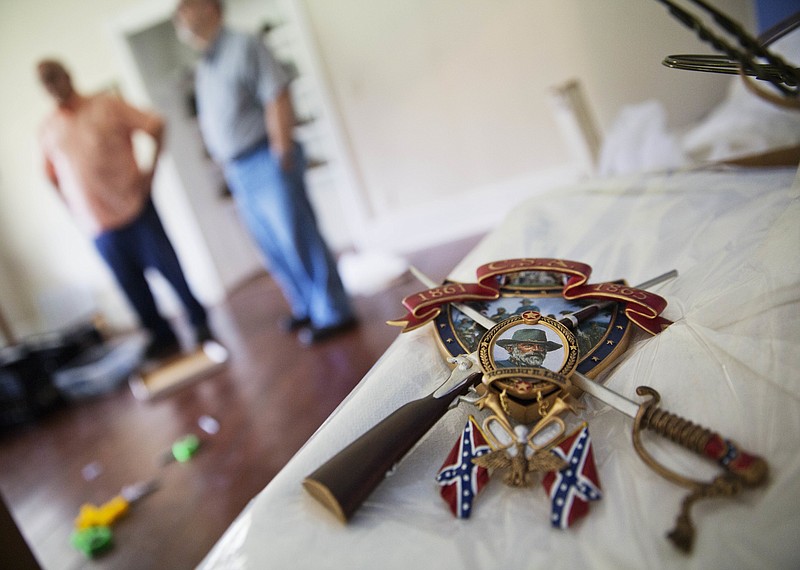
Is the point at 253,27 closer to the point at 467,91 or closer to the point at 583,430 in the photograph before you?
the point at 467,91

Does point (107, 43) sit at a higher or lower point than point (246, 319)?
higher

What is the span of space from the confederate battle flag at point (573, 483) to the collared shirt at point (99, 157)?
113 inches

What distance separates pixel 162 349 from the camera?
3.06 m

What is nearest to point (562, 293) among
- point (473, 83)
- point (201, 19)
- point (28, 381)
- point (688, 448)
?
point (688, 448)

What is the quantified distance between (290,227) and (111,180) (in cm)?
113

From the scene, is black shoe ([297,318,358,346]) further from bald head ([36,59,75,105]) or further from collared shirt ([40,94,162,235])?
bald head ([36,59,75,105])

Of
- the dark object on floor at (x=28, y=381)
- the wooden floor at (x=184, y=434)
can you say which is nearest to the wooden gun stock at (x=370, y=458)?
the wooden floor at (x=184, y=434)

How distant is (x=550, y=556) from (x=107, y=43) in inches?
169

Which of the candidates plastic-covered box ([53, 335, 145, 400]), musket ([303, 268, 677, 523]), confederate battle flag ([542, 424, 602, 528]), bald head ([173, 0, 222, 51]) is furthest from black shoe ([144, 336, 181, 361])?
confederate battle flag ([542, 424, 602, 528])

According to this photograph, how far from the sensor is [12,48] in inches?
142

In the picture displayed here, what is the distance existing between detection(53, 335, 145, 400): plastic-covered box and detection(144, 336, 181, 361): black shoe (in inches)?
1.9

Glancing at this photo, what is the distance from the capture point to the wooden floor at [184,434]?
1462mm

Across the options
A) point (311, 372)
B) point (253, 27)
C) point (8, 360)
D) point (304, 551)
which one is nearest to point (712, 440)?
point (304, 551)

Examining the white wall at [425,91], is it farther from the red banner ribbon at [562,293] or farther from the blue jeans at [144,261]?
the red banner ribbon at [562,293]
